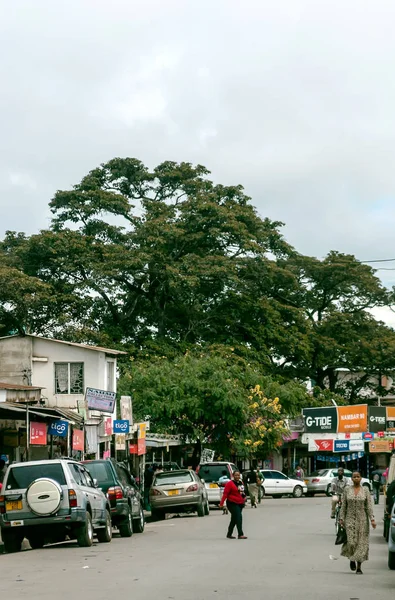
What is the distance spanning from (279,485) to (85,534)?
119 feet

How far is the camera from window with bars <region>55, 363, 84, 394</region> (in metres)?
45.7

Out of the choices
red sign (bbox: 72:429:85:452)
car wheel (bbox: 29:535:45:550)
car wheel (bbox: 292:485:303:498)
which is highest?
red sign (bbox: 72:429:85:452)

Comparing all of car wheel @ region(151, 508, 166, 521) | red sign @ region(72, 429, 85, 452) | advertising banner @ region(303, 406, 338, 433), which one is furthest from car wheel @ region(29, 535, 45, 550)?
advertising banner @ region(303, 406, 338, 433)

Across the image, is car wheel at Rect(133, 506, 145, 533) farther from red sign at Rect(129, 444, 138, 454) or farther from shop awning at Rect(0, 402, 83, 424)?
red sign at Rect(129, 444, 138, 454)

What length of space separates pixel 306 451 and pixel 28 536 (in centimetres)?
5556

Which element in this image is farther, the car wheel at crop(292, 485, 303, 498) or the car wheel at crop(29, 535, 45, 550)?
the car wheel at crop(292, 485, 303, 498)

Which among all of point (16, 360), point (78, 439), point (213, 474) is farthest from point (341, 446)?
point (78, 439)

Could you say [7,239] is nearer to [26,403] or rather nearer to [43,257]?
[43,257]

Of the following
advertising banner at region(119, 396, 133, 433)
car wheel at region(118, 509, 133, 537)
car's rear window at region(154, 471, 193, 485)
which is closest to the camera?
car wheel at region(118, 509, 133, 537)

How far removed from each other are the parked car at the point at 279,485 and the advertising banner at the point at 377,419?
1200 cm

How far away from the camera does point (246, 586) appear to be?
45.1 ft

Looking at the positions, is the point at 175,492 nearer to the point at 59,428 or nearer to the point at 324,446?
the point at 59,428

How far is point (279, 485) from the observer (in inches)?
2216

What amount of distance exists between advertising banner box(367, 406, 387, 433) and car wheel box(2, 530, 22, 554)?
48.5 meters
